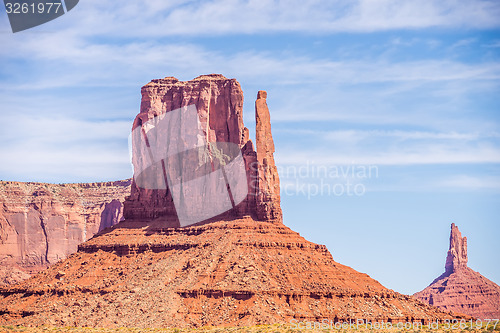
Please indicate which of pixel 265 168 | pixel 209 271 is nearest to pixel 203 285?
pixel 209 271

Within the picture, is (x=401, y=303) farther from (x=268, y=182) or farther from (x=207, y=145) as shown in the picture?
(x=207, y=145)

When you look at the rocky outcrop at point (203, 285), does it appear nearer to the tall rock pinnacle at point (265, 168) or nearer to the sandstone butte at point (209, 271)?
the sandstone butte at point (209, 271)

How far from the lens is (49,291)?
159 m

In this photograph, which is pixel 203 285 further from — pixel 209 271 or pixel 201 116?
pixel 201 116

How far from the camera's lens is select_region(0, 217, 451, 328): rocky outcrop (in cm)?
14475

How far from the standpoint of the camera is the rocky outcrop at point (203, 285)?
145 m

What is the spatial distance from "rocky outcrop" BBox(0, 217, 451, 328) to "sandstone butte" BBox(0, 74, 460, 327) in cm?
17

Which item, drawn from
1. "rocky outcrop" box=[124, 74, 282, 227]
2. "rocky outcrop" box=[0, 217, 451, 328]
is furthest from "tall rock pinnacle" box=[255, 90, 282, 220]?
"rocky outcrop" box=[0, 217, 451, 328]

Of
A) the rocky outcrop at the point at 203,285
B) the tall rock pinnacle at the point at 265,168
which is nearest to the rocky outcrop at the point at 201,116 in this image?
the tall rock pinnacle at the point at 265,168

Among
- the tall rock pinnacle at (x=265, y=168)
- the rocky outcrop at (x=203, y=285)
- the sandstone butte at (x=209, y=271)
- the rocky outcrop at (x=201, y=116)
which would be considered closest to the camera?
the rocky outcrop at (x=203, y=285)

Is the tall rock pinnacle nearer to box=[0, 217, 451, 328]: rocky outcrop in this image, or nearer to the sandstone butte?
the sandstone butte

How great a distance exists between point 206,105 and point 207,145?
5.67 m

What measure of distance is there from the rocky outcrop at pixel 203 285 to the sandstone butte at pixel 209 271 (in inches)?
6.7

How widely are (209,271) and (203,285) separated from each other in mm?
3593
